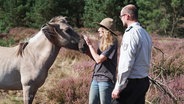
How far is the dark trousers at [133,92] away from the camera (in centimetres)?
475

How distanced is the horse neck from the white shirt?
1.85 metres

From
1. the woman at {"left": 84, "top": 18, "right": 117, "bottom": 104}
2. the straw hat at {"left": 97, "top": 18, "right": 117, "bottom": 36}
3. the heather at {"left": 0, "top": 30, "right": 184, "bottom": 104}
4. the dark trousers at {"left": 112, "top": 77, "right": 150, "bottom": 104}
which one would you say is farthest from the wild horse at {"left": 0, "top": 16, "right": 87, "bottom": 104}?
the heather at {"left": 0, "top": 30, "right": 184, "bottom": 104}

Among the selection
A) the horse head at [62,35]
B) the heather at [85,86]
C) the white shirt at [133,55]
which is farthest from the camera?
the heather at [85,86]

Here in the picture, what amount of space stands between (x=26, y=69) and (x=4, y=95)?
2.96 meters

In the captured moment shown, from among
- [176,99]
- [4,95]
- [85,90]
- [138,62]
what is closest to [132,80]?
[138,62]

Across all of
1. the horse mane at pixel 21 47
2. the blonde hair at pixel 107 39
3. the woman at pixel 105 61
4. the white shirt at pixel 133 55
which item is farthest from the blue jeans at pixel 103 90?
the horse mane at pixel 21 47

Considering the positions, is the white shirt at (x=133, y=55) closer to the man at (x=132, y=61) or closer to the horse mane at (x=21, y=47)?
the man at (x=132, y=61)

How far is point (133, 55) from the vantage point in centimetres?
457

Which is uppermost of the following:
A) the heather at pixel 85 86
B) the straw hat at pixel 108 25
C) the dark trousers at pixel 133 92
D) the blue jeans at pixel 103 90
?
the straw hat at pixel 108 25

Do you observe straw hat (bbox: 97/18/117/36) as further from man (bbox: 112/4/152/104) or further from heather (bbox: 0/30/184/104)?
heather (bbox: 0/30/184/104)

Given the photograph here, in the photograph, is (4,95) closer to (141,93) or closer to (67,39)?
(67,39)

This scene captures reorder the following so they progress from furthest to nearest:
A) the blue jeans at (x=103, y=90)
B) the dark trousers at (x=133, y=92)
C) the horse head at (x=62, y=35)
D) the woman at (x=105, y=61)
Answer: the horse head at (x=62, y=35), the blue jeans at (x=103, y=90), the woman at (x=105, y=61), the dark trousers at (x=133, y=92)

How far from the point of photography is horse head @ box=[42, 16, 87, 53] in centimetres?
609

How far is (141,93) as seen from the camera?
484 cm
